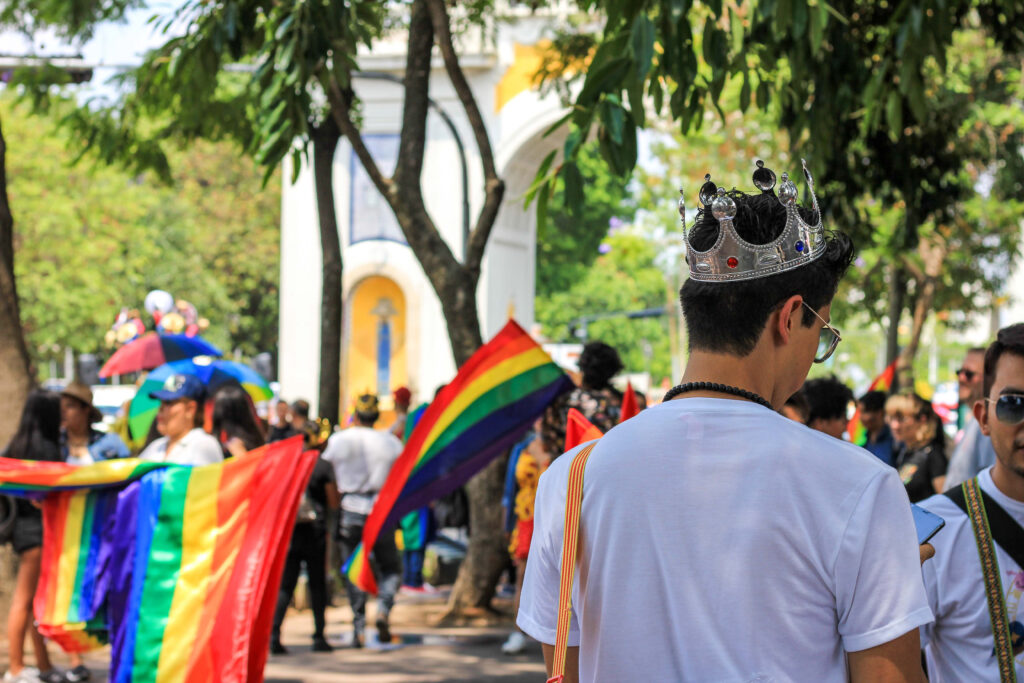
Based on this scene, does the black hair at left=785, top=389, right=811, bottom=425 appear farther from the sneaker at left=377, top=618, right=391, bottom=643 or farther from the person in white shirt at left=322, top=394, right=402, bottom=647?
the sneaker at left=377, top=618, right=391, bottom=643

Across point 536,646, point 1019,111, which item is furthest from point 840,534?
point 1019,111

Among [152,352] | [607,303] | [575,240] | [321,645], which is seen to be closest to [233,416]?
[321,645]

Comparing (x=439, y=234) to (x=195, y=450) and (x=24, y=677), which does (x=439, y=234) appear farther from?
(x=24, y=677)

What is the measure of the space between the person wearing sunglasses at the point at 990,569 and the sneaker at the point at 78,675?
20.8 ft

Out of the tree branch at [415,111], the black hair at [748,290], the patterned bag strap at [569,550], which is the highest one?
the tree branch at [415,111]

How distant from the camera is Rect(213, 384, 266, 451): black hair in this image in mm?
8477

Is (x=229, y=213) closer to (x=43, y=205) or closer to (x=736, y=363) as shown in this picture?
(x=43, y=205)

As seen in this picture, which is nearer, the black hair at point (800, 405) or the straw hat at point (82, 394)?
the black hair at point (800, 405)

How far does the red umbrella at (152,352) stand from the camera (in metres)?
13.0

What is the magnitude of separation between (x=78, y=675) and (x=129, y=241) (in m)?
36.3

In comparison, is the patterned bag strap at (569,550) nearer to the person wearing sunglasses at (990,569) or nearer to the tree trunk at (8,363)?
the person wearing sunglasses at (990,569)

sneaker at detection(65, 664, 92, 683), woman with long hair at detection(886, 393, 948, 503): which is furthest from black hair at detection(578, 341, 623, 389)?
sneaker at detection(65, 664, 92, 683)

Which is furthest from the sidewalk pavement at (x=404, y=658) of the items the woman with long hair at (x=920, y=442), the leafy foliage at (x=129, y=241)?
the leafy foliage at (x=129, y=241)

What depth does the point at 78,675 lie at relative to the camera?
26.7ft
